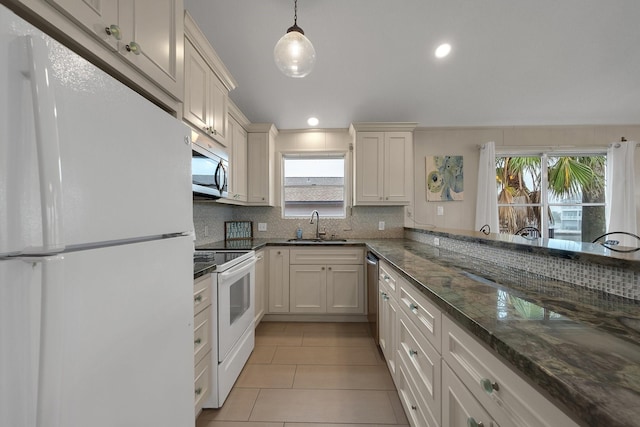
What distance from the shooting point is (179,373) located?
93 cm

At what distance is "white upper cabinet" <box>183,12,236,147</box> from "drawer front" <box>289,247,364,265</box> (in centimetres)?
148

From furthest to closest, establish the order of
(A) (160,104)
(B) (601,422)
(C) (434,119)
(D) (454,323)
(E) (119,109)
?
(C) (434,119), (A) (160,104), (D) (454,323), (E) (119,109), (B) (601,422)

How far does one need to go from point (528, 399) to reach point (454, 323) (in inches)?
12.6

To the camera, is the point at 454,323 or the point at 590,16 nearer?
the point at 454,323

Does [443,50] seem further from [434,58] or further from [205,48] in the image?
[205,48]

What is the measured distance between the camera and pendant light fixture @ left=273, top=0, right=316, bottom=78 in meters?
1.42

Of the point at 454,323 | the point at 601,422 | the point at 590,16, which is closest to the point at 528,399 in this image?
the point at 601,422

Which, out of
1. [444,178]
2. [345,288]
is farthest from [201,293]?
[444,178]

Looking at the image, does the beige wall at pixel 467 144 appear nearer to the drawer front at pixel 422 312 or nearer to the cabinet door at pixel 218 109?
the drawer front at pixel 422 312

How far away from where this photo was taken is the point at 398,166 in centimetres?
317

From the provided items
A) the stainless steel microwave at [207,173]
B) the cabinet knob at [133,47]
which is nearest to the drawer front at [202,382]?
the stainless steel microwave at [207,173]

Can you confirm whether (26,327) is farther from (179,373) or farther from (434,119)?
(434,119)

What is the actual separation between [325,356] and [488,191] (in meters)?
3.08

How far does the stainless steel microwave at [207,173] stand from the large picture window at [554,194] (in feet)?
12.5
